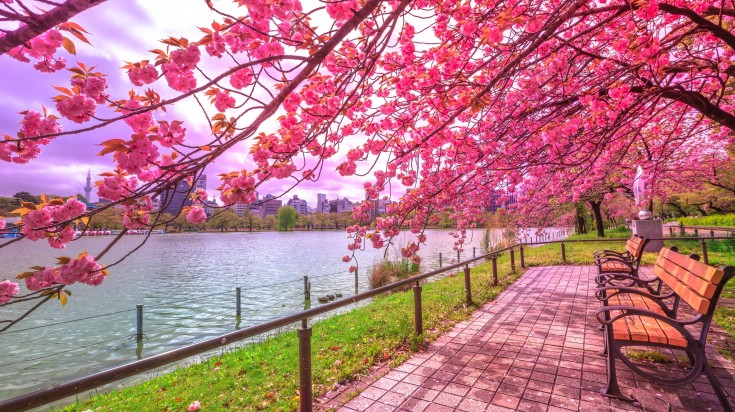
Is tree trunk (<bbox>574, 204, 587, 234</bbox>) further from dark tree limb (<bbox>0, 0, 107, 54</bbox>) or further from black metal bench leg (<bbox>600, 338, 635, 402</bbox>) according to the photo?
dark tree limb (<bbox>0, 0, 107, 54</bbox>)

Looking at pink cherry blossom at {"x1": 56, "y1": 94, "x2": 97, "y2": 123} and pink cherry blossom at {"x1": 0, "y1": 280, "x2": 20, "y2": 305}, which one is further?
pink cherry blossom at {"x1": 0, "y1": 280, "x2": 20, "y2": 305}

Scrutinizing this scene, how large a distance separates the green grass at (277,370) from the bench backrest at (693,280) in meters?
3.05

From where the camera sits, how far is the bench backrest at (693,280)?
→ 2637 millimetres

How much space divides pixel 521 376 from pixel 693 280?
1919mm

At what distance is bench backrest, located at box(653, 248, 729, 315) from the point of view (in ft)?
8.65

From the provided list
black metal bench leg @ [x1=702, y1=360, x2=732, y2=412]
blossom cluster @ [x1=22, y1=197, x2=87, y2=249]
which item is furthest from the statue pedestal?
blossom cluster @ [x1=22, y1=197, x2=87, y2=249]

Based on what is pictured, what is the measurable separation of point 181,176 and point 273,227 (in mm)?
127192

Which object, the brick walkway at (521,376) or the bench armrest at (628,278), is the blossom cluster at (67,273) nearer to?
the brick walkway at (521,376)

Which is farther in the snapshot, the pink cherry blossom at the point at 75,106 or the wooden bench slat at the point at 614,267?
the wooden bench slat at the point at 614,267

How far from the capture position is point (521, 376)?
3.64 meters

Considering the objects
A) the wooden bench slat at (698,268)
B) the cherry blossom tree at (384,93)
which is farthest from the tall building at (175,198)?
the wooden bench slat at (698,268)

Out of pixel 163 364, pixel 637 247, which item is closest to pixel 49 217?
pixel 163 364

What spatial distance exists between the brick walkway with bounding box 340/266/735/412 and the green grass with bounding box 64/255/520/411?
0.50 metres

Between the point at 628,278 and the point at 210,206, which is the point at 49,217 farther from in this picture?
the point at 628,278
